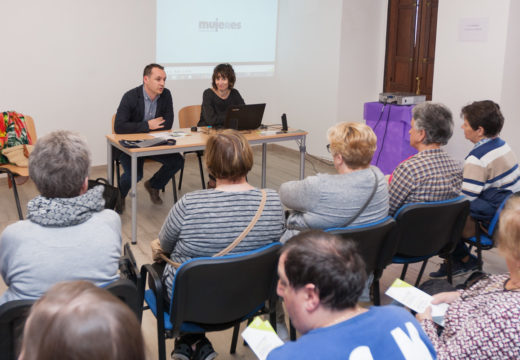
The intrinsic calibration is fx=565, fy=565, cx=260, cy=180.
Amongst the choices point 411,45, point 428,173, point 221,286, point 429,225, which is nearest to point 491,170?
point 428,173

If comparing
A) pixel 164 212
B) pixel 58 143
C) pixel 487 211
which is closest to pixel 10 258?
pixel 58 143

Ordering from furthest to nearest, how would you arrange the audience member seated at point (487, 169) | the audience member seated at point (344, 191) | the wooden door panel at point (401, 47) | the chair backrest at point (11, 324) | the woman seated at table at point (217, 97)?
→ the wooden door panel at point (401, 47), the woman seated at table at point (217, 97), the audience member seated at point (487, 169), the audience member seated at point (344, 191), the chair backrest at point (11, 324)

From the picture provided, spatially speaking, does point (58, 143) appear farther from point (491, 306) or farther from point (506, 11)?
point (506, 11)

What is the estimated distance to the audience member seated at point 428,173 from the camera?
3.02m

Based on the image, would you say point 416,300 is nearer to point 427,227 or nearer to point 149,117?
point 427,227

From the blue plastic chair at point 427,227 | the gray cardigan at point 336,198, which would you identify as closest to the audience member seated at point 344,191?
the gray cardigan at point 336,198

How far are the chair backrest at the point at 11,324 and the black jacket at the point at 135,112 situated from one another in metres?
3.10

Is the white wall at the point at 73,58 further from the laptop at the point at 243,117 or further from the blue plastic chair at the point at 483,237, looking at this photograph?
the blue plastic chair at the point at 483,237

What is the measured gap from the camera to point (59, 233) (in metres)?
1.91

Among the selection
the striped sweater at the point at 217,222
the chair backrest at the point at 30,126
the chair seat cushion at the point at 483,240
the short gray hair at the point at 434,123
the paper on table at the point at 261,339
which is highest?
the short gray hair at the point at 434,123

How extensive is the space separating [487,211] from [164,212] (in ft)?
8.96

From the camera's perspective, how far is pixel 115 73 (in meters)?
6.15

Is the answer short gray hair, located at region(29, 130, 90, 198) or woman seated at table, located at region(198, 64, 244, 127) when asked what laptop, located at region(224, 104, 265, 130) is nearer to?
woman seated at table, located at region(198, 64, 244, 127)

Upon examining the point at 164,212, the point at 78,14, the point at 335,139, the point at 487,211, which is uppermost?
the point at 78,14
